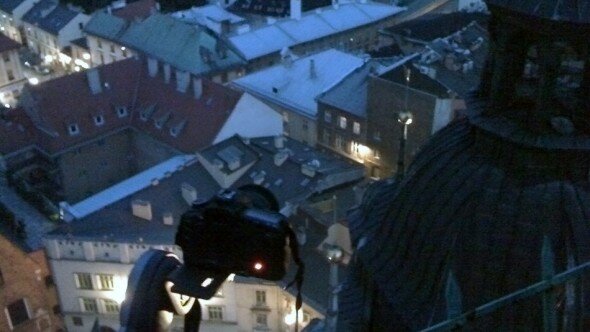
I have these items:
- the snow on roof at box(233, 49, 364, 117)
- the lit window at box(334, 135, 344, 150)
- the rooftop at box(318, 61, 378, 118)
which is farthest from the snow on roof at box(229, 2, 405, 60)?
the lit window at box(334, 135, 344, 150)

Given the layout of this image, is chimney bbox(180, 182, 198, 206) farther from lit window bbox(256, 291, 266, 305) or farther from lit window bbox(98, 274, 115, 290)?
lit window bbox(256, 291, 266, 305)

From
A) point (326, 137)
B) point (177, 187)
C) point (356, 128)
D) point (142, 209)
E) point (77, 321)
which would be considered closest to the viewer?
point (142, 209)

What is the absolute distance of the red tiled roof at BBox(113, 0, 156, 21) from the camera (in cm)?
5994

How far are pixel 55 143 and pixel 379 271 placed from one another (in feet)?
101

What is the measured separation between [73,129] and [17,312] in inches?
603

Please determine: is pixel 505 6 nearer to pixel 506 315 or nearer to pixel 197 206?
pixel 506 315

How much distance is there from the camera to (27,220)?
32.8 metres

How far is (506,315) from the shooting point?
10.9 metres

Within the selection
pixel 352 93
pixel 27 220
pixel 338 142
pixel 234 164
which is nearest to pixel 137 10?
pixel 338 142

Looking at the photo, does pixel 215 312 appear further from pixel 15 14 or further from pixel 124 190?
pixel 15 14

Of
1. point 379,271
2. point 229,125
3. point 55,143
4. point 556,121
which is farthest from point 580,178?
point 55,143

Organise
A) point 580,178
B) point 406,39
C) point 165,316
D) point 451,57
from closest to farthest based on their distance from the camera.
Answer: point 165,316
point 580,178
point 451,57
point 406,39

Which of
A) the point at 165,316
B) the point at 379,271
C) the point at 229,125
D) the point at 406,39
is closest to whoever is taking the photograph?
the point at 165,316

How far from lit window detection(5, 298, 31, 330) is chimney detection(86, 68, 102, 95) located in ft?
56.6
